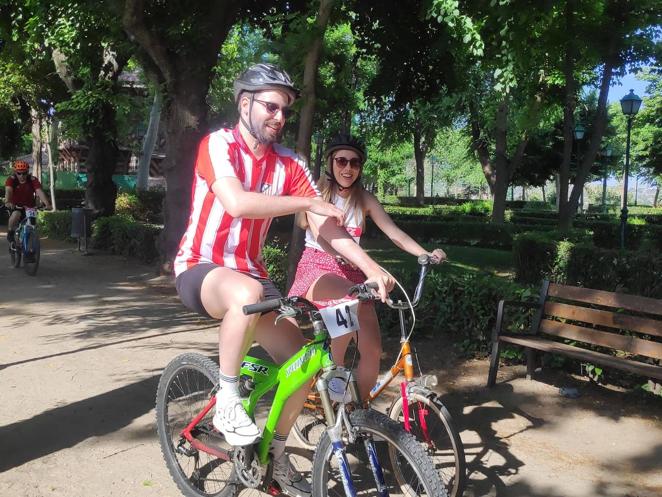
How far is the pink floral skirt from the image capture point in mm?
3879

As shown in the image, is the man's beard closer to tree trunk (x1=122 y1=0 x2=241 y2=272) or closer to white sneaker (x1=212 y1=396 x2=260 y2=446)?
white sneaker (x1=212 y1=396 x2=260 y2=446)

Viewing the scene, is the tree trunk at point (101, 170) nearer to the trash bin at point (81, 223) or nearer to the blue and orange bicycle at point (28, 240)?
the trash bin at point (81, 223)

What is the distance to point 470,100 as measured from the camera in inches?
1107

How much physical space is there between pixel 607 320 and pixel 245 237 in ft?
11.3

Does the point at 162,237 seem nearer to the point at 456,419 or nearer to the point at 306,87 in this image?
the point at 306,87

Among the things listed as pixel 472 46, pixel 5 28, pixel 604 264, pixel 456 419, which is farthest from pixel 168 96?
pixel 456 419

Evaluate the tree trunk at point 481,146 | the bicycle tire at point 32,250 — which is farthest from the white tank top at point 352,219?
the tree trunk at point 481,146

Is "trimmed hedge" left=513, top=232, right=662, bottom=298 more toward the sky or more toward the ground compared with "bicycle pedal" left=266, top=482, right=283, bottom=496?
more toward the sky

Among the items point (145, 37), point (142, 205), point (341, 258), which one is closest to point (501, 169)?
point (142, 205)

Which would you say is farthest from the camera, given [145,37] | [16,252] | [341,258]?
[16,252]

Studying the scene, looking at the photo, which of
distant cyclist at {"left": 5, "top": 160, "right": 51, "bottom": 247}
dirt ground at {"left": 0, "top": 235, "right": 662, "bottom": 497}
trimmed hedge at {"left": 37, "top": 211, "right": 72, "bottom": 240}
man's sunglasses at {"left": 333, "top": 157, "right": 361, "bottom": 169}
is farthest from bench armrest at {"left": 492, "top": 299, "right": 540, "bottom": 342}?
trimmed hedge at {"left": 37, "top": 211, "right": 72, "bottom": 240}

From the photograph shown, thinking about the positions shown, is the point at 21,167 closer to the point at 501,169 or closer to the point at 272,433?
the point at 272,433

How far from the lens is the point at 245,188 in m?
2.96

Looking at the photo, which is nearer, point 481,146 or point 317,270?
point 317,270
